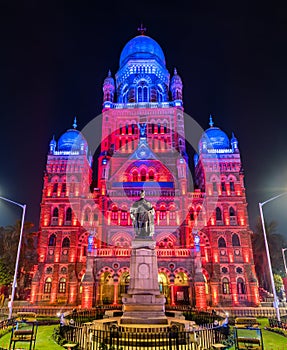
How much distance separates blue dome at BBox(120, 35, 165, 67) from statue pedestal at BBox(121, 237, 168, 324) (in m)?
54.2

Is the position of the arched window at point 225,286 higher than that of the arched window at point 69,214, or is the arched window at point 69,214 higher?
the arched window at point 69,214

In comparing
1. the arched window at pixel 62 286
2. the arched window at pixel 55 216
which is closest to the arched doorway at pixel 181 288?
the arched window at pixel 62 286

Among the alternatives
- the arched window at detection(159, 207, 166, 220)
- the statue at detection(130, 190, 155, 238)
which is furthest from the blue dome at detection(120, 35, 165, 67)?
the statue at detection(130, 190, 155, 238)

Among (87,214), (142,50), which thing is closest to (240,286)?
(87,214)

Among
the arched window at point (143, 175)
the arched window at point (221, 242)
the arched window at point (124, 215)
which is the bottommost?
the arched window at point (221, 242)

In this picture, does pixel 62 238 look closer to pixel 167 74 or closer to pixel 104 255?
pixel 104 255

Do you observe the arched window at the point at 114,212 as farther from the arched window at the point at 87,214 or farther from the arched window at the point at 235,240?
the arched window at the point at 235,240

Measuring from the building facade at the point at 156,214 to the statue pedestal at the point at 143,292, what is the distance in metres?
20.1

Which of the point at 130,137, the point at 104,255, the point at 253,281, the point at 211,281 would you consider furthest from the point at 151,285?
the point at 130,137

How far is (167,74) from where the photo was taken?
66250mm

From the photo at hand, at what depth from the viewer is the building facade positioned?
3825 centimetres

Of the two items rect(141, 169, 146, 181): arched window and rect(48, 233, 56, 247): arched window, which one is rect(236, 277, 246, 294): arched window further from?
rect(48, 233, 56, 247): arched window

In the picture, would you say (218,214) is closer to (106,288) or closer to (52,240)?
(106,288)

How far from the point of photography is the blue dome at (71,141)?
168 ft
